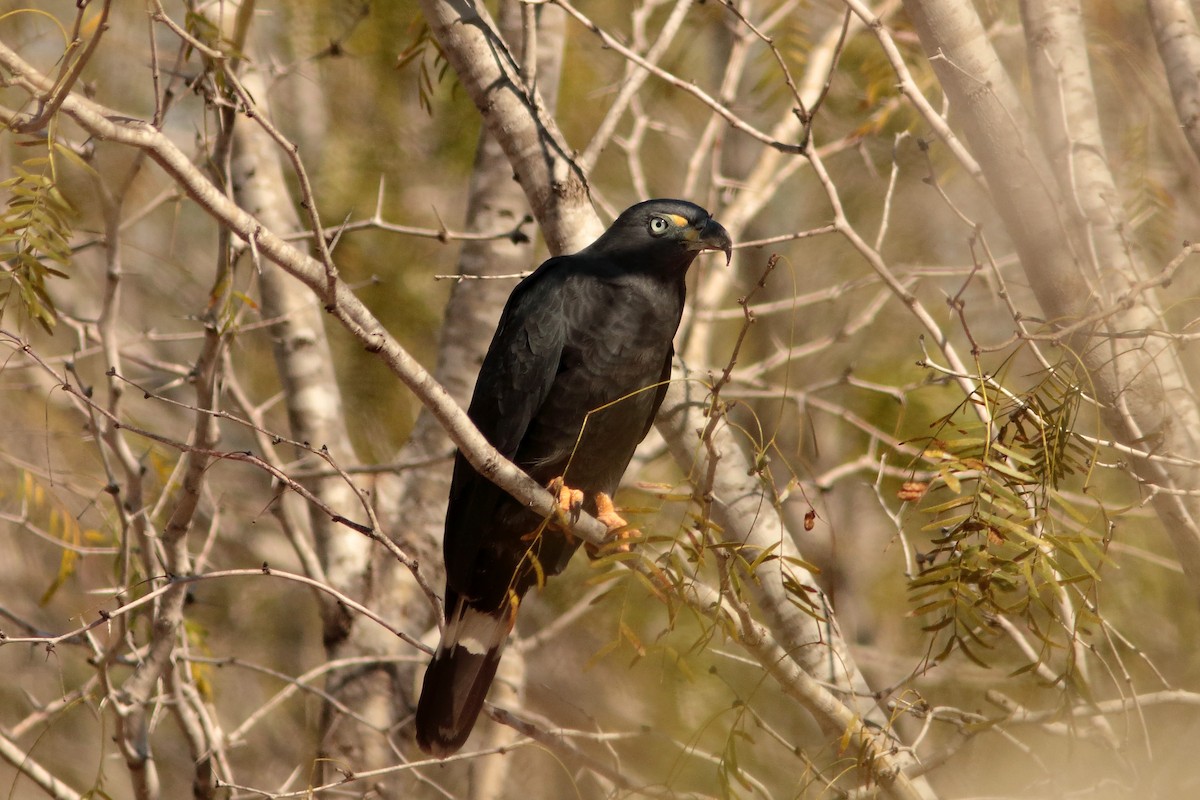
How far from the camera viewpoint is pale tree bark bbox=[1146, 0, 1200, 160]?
2.87m

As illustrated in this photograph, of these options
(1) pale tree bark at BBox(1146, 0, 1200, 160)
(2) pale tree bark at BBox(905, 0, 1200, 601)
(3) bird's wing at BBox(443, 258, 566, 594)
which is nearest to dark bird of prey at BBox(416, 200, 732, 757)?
(3) bird's wing at BBox(443, 258, 566, 594)

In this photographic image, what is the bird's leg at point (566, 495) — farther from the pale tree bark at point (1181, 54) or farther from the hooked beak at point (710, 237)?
the pale tree bark at point (1181, 54)

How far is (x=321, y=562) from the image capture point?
5.25m

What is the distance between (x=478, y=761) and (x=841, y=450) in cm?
354

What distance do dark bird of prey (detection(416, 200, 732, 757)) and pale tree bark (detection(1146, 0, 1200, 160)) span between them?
1327mm

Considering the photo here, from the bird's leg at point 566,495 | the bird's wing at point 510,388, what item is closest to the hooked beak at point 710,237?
the bird's wing at point 510,388

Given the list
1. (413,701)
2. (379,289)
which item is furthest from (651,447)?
(379,289)

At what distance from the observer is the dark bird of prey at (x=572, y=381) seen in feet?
11.8

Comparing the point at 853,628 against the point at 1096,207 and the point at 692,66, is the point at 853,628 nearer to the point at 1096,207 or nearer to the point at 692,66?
the point at 692,66

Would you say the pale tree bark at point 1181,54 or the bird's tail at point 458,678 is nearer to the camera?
the pale tree bark at point 1181,54

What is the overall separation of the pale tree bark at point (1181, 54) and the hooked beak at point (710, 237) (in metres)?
1.33

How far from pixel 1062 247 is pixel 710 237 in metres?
1.20

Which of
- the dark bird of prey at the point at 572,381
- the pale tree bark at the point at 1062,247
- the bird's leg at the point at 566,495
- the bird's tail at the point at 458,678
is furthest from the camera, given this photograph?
the bird's tail at the point at 458,678

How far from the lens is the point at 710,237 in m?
3.69
